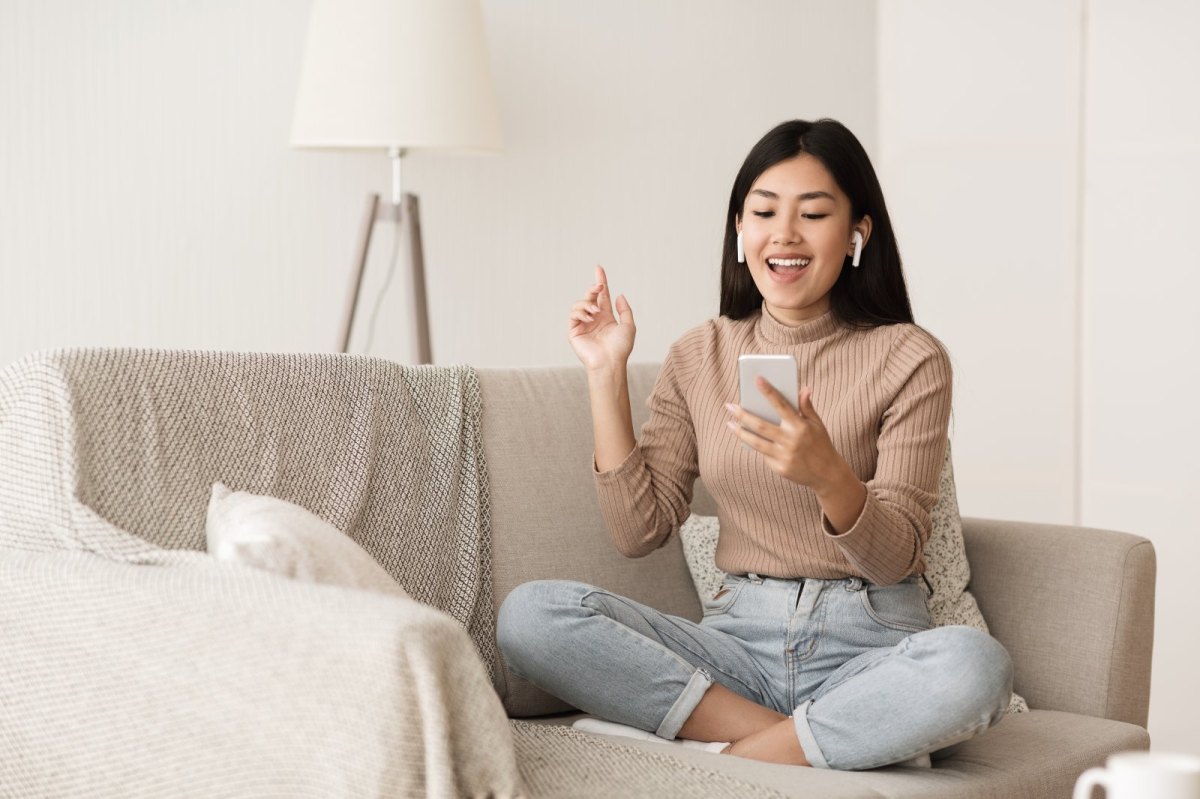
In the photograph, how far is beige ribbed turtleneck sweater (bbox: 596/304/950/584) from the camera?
5.68 feet

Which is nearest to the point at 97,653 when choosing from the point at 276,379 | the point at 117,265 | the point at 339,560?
the point at 339,560

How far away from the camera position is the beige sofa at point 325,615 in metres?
1.24

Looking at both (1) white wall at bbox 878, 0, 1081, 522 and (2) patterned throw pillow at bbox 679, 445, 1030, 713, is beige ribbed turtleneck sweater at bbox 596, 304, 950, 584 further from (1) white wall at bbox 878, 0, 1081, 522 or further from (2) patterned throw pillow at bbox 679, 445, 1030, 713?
(1) white wall at bbox 878, 0, 1081, 522

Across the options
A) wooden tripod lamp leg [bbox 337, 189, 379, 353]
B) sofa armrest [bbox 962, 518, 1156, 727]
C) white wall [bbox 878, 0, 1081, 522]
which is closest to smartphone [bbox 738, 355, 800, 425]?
sofa armrest [bbox 962, 518, 1156, 727]

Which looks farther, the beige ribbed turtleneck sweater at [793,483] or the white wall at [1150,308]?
the white wall at [1150,308]

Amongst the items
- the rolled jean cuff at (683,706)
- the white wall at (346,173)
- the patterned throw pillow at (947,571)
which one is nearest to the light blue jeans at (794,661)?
the rolled jean cuff at (683,706)

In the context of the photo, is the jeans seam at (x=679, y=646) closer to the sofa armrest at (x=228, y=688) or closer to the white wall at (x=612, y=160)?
the sofa armrest at (x=228, y=688)

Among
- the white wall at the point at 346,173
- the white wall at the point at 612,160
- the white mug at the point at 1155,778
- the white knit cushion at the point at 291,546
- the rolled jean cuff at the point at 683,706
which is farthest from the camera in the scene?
the white wall at the point at 612,160

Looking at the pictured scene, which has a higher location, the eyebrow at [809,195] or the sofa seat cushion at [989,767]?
the eyebrow at [809,195]

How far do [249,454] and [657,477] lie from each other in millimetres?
585

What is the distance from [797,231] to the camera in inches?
74.2

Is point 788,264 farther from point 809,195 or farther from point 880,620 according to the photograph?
point 880,620

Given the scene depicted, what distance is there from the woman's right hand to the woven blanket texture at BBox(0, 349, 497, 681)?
0.60 feet

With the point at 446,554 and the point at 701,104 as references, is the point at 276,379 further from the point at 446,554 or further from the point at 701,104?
the point at 701,104
